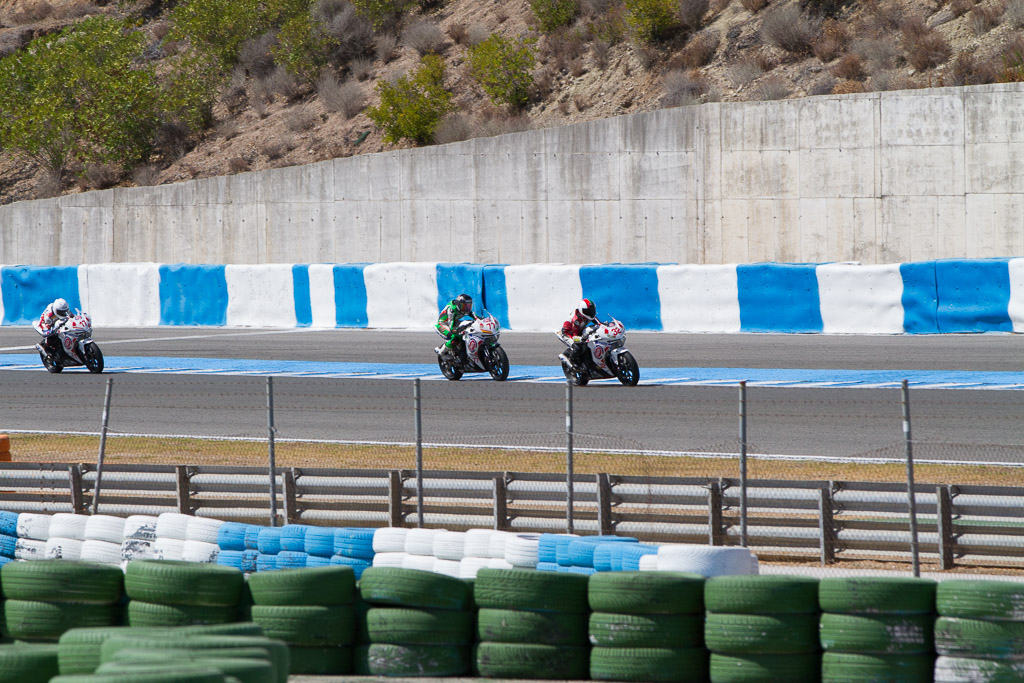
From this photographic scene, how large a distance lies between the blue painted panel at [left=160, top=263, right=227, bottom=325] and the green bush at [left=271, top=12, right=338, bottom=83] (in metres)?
13.4

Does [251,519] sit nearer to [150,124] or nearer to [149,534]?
[149,534]

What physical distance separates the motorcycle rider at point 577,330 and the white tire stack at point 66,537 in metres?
9.39

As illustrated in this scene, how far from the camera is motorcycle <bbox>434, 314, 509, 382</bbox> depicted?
63.1 ft

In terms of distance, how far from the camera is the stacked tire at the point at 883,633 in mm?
7082

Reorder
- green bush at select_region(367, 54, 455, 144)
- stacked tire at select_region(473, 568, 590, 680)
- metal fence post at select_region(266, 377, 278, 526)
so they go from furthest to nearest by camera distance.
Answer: green bush at select_region(367, 54, 455, 144), metal fence post at select_region(266, 377, 278, 526), stacked tire at select_region(473, 568, 590, 680)

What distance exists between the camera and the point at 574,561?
28.8 ft

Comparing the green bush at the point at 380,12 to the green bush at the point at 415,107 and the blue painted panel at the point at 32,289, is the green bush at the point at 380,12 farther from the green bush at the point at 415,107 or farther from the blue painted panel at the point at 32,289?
the blue painted panel at the point at 32,289

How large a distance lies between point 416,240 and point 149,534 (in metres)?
21.6

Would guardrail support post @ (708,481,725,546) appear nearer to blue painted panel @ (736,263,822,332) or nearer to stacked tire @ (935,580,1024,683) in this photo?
stacked tire @ (935,580,1024,683)

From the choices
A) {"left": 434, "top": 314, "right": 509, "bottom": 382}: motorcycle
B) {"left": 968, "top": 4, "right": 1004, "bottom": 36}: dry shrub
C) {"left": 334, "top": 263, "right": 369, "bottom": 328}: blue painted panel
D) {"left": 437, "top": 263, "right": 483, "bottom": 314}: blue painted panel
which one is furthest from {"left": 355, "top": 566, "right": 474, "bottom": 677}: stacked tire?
{"left": 968, "top": 4, "right": 1004, "bottom": 36}: dry shrub

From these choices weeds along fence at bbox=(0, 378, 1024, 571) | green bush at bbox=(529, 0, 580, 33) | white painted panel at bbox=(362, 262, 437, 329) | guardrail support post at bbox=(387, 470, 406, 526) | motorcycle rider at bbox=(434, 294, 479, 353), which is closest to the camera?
weeds along fence at bbox=(0, 378, 1024, 571)

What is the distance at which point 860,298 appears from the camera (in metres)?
23.2

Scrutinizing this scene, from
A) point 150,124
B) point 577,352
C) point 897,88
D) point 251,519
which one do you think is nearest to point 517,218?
point 897,88

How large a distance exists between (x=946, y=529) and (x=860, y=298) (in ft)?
45.4
